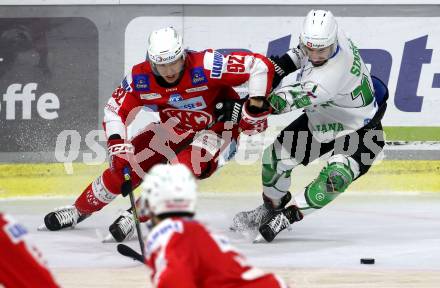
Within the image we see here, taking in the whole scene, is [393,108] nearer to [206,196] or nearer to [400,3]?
[400,3]

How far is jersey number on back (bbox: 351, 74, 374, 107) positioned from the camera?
21.2 ft

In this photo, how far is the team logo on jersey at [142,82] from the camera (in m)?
6.28

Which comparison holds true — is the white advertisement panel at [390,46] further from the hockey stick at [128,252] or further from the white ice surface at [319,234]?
the hockey stick at [128,252]

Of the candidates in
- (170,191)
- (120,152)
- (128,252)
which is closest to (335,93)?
(120,152)

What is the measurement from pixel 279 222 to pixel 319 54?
89cm

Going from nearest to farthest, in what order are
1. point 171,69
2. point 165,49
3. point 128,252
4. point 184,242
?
1. point 184,242
2. point 128,252
3. point 165,49
4. point 171,69

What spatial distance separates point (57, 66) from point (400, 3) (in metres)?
2.24

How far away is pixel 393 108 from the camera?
805 centimetres

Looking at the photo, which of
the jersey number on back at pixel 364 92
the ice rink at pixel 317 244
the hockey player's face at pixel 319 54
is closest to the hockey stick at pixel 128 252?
the ice rink at pixel 317 244

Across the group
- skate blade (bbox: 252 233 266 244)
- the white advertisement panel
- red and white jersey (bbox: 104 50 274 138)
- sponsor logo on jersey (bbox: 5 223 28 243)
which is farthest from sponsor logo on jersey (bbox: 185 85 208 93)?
sponsor logo on jersey (bbox: 5 223 28 243)

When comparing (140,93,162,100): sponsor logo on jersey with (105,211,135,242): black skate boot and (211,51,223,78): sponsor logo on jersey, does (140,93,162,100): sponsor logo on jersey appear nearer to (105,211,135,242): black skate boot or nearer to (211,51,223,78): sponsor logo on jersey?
(211,51,223,78): sponsor logo on jersey

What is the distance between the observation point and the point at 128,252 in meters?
5.35

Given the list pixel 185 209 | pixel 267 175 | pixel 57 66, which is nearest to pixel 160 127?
pixel 267 175

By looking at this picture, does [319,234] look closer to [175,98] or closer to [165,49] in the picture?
[175,98]
